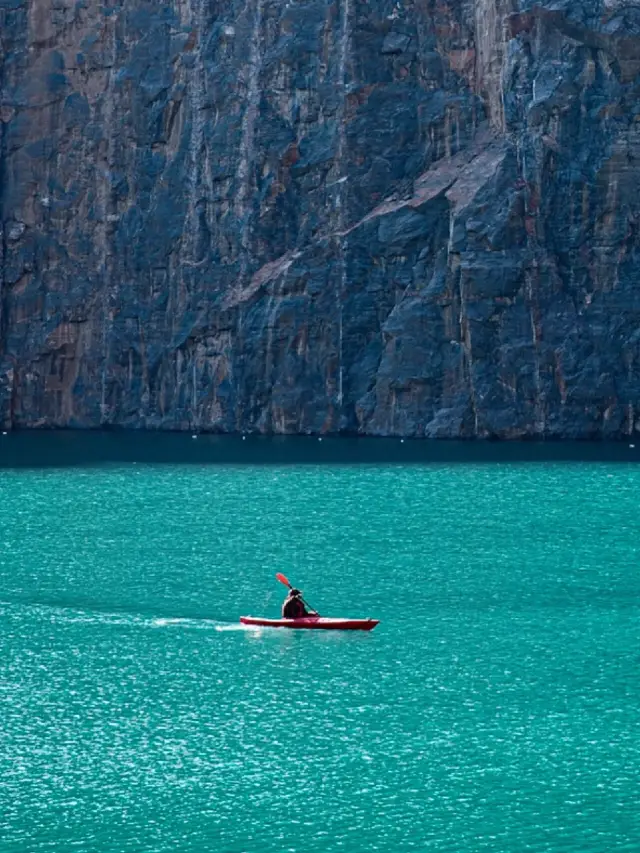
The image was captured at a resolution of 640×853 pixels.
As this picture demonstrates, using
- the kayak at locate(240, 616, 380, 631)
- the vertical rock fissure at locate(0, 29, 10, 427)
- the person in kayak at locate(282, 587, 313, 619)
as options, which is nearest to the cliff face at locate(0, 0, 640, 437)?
the vertical rock fissure at locate(0, 29, 10, 427)

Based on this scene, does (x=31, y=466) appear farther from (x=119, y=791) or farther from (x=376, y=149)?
(x=119, y=791)

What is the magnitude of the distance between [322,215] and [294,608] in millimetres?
83282

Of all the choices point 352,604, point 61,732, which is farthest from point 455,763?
point 352,604

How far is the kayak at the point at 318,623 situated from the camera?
49.6 metres

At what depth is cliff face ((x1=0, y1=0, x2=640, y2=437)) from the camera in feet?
394

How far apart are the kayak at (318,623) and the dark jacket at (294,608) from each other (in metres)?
0.19

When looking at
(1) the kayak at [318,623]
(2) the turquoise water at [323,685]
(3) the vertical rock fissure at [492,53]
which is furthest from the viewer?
(3) the vertical rock fissure at [492,53]

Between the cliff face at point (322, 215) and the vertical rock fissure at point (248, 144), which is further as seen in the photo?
the vertical rock fissure at point (248, 144)

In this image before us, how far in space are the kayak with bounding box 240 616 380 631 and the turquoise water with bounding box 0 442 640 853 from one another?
0.48 meters

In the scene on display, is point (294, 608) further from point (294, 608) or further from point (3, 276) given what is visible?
point (3, 276)

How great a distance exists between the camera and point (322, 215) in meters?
131

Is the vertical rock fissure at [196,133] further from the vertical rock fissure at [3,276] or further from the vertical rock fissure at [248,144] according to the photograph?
the vertical rock fissure at [3,276]

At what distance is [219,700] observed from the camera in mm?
41531

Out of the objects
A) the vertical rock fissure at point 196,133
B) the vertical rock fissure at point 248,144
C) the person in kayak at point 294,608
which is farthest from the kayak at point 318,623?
the vertical rock fissure at point 196,133
